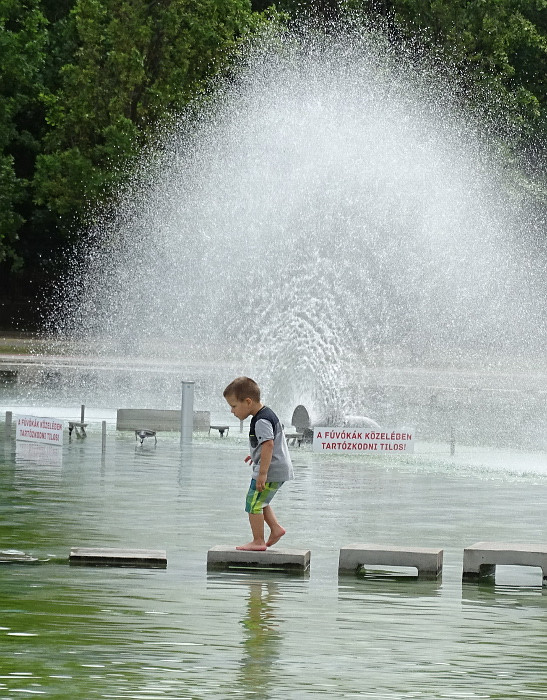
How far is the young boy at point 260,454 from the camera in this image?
1158 cm

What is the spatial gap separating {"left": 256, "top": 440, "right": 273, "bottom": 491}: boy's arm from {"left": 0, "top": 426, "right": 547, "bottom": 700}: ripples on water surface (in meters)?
0.63

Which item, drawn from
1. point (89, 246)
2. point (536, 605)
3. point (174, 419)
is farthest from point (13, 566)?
point (89, 246)

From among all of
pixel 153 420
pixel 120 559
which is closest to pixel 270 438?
pixel 120 559

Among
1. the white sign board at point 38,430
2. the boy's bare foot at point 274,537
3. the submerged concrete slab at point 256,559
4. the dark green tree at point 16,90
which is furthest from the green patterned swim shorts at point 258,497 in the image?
the dark green tree at point 16,90

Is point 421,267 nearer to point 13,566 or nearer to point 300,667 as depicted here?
point 13,566

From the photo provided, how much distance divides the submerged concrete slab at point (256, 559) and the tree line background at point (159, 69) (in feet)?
152

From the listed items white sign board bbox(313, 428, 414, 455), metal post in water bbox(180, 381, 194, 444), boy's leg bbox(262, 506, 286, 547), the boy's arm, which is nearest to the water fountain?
white sign board bbox(313, 428, 414, 455)

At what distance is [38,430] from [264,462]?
1121cm

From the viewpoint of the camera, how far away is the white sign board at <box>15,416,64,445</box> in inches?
873

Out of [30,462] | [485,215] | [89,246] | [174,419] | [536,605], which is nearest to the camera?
[536,605]

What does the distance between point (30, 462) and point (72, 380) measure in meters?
19.9

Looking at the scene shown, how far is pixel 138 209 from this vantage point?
57.2 m

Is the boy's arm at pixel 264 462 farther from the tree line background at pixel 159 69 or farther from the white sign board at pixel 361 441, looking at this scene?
the tree line background at pixel 159 69

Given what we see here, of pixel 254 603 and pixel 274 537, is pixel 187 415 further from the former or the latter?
pixel 254 603
